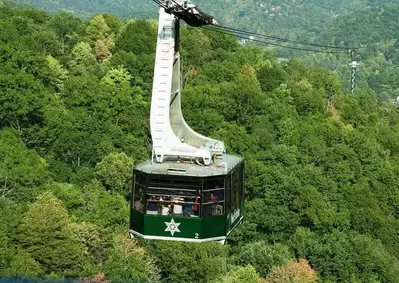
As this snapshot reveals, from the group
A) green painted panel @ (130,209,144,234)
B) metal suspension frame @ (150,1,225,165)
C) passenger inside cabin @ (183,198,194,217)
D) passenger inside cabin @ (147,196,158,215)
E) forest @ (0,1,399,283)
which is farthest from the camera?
forest @ (0,1,399,283)

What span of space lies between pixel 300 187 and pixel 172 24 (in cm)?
4005

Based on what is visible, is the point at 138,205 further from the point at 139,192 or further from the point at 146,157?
the point at 146,157

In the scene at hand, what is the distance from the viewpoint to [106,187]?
60.9 metres

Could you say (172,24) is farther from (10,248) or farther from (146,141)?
(146,141)

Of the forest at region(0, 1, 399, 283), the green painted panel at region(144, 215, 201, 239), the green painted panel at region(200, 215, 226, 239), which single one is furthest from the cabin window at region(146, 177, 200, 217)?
the forest at region(0, 1, 399, 283)

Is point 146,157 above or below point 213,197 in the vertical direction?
below

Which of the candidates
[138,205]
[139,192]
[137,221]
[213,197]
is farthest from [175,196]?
[137,221]

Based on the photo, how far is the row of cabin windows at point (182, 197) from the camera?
24969 mm

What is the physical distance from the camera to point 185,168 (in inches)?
1002

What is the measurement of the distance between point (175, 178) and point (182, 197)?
24.7 inches

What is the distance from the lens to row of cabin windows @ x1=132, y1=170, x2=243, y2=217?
24969 mm

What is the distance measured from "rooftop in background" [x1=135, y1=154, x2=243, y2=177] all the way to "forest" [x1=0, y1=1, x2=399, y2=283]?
79.0 ft

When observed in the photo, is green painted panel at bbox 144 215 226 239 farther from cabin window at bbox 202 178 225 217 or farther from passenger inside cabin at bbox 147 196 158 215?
cabin window at bbox 202 178 225 217

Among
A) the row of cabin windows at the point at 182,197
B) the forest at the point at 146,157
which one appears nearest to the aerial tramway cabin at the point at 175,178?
the row of cabin windows at the point at 182,197
